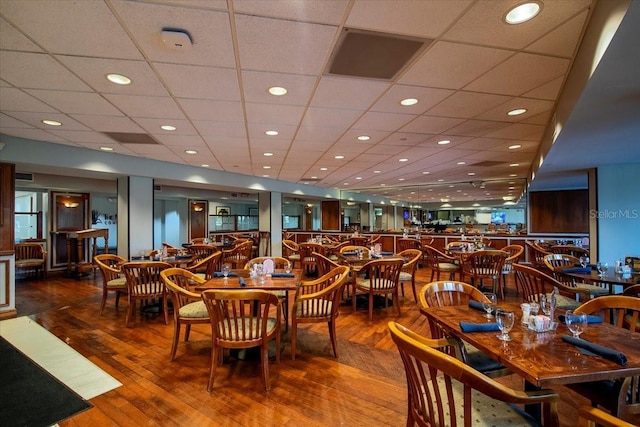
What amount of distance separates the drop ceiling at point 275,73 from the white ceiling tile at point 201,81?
2 centimetres

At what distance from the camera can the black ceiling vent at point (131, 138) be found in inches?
178

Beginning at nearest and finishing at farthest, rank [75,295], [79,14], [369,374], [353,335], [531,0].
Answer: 1. [531,0]
2. [79,14]
3. [369,374]
4. [353,335]
5. [75,295]

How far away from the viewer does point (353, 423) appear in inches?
84.5

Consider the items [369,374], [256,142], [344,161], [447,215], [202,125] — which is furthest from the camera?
[447,215]

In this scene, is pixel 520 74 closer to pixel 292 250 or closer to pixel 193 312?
pixel 193 312

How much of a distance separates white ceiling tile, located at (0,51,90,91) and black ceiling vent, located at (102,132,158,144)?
163 centimetres

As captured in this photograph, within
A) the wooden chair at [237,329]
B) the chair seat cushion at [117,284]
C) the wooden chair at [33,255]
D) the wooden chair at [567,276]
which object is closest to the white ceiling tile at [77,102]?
the chair seat cushion at [117,284]

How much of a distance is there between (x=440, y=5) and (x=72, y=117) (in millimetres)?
4180

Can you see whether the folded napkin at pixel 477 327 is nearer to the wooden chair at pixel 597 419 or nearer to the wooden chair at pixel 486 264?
the wooden chair at pixel 597 419

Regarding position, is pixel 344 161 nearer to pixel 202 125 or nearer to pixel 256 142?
pixel 256 142

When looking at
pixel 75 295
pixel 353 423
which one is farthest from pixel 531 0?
pixel 75 295

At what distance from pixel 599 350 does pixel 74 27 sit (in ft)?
11.3

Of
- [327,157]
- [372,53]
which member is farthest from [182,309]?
[327,157]

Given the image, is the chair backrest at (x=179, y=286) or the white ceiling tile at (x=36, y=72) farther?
the chair backrest at (x=179, y=286)
